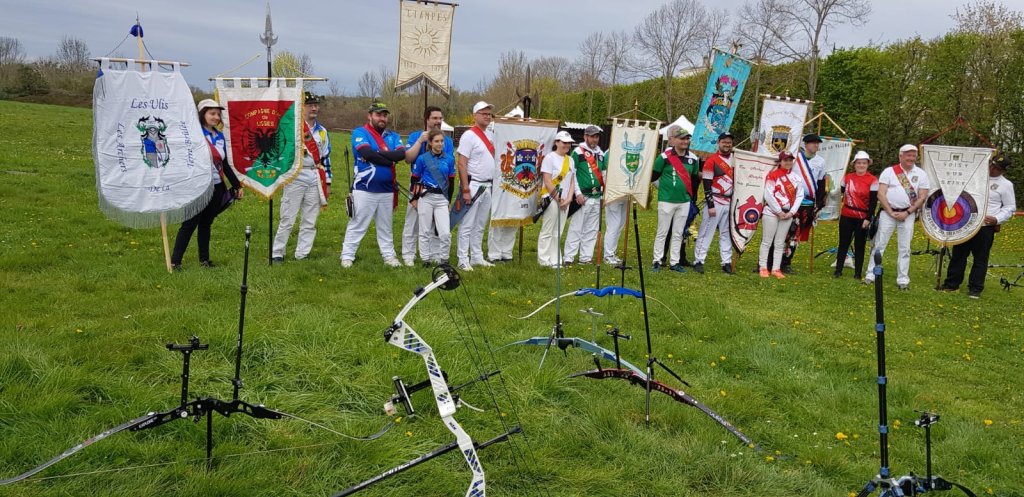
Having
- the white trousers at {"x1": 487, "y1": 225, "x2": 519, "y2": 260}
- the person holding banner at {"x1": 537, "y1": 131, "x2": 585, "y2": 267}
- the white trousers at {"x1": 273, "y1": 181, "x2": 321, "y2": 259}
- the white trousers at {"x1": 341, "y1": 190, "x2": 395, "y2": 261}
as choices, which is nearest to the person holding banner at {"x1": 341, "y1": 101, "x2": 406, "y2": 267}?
the white trousers at {"x1": 341, "y1": 190, "x2": 395, "y2": 261}

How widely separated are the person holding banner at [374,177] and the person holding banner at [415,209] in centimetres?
22

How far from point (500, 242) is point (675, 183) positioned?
260 centimetres

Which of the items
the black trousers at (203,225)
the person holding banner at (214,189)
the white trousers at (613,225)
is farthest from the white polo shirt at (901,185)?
the black trousers at (203,225)

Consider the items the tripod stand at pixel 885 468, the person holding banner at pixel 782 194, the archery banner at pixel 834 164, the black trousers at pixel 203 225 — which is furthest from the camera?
the archery banner at pixel 834 164

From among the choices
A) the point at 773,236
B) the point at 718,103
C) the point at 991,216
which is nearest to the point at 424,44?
the point at 718,103

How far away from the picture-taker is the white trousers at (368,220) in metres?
8.52

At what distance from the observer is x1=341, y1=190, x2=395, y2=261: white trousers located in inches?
335

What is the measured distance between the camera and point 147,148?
7.31 metres

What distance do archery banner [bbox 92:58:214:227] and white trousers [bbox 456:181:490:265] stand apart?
10.2 feet

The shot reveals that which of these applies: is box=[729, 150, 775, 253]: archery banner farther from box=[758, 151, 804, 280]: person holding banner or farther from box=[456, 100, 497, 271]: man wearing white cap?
box=[456, 100, 497, 271]: man wearing white cap

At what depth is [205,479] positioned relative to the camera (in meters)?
3.48

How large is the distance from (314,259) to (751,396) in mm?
5627

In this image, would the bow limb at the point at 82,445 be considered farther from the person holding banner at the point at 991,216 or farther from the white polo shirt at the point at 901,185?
the person holding banner at the point at 991,216

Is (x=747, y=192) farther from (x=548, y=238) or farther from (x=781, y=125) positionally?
(x=548, y=238)
